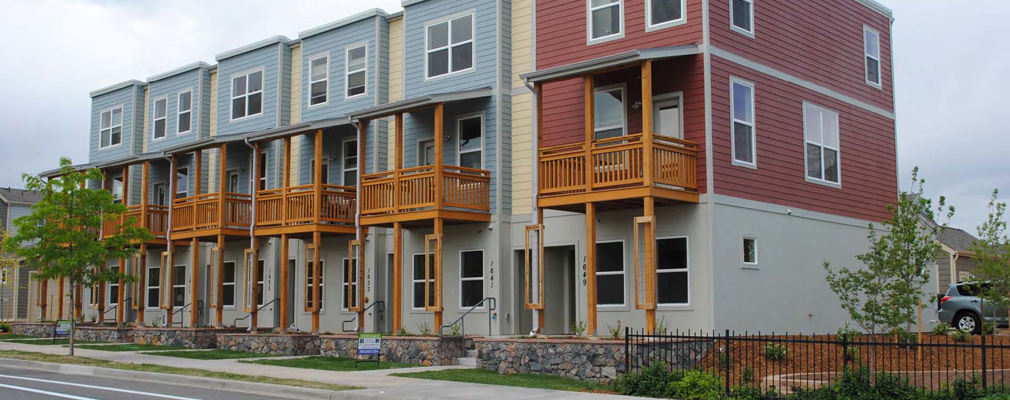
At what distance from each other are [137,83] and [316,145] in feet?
47.0

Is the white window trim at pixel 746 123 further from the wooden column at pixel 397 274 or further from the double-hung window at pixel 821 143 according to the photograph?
the wooden column at pixel 397 274

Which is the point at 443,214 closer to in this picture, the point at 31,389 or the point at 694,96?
the point at 694,96

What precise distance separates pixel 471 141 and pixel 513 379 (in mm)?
8376

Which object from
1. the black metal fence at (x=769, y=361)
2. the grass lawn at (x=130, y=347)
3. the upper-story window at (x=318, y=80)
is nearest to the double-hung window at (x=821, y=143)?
the black metal fence at (x=769, y=361)

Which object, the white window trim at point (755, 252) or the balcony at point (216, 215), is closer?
the white window trim at point (755, 252)

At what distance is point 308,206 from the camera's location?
1028 inches

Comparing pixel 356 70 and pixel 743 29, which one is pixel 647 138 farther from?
pixel 356 70

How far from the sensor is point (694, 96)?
800 inches

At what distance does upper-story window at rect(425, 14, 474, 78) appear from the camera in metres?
24.9

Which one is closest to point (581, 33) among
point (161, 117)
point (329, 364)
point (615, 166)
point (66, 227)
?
point (615, 166)

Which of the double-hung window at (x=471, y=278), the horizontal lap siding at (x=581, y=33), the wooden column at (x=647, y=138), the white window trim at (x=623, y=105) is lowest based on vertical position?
the double-hung window at (x=471, y=278)

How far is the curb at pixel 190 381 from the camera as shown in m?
16.0

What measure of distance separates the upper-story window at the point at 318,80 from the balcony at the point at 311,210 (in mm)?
3169

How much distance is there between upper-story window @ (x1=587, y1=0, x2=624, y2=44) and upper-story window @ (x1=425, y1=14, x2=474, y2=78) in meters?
3.76
